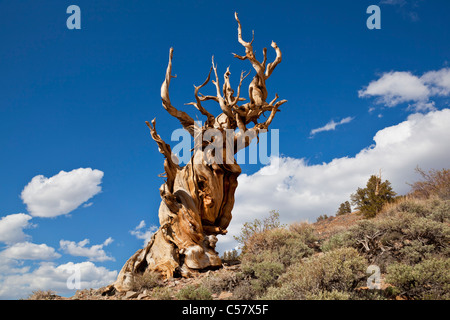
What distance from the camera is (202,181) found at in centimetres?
1022

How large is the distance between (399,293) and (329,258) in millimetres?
1229

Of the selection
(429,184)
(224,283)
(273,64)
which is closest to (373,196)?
(429,184)

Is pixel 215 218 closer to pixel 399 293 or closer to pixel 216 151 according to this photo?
pixel 216 151

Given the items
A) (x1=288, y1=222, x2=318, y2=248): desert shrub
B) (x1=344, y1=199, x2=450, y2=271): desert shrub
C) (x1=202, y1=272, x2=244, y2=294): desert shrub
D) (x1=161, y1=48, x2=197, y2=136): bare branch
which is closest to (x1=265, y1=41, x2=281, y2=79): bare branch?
(x1=161, y1=48, x2=197, y2=136): bare branch

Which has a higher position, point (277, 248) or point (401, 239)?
point (401, 239)

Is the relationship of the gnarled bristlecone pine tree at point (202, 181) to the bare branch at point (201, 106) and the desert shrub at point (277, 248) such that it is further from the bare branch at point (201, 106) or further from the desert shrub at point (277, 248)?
the desert shrub at point (277, 248)

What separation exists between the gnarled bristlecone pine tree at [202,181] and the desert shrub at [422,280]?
17.2ft

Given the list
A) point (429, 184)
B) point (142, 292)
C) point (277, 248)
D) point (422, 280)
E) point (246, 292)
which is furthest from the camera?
point (429, 184)

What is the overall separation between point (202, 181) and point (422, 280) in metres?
6.50

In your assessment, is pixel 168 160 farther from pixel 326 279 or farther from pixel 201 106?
pixel 326 279

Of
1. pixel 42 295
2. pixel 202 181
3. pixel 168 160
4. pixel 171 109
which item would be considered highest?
pixel 171 109

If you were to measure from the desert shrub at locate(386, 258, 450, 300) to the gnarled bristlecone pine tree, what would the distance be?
17.2 feet
